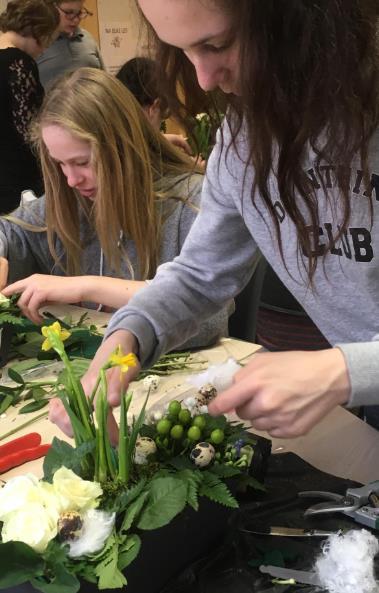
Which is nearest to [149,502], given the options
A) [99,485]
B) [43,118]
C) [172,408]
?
[99,485]

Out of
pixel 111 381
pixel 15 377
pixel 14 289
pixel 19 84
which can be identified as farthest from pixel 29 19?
pixel 111 381

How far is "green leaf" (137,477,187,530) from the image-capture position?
0.68 metres

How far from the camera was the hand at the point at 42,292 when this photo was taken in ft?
4.82

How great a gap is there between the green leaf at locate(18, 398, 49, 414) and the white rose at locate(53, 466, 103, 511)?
18.1 inches

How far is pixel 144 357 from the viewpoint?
99cm

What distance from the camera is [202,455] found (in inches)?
31.7

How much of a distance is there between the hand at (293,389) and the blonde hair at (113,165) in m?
0.95

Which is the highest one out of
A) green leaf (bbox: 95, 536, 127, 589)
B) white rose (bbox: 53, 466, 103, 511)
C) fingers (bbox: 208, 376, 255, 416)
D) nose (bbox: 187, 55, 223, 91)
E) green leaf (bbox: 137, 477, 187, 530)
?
nose (bbox: 187, 55, 223, 91)

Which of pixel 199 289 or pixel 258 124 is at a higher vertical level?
pixel 258 124

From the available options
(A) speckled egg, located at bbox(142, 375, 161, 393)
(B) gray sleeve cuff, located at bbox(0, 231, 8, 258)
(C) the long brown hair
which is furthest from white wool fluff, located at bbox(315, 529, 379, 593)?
(B) gray sleeve cuff, located at bbox(0, 231, 8, 258)

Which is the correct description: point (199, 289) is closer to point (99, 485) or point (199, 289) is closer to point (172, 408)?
point (172, 408)

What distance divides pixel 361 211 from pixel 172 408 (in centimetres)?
A: 36

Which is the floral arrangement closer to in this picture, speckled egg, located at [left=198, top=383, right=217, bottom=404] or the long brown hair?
the long brown hair

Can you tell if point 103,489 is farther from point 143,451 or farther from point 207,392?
point 207,392
